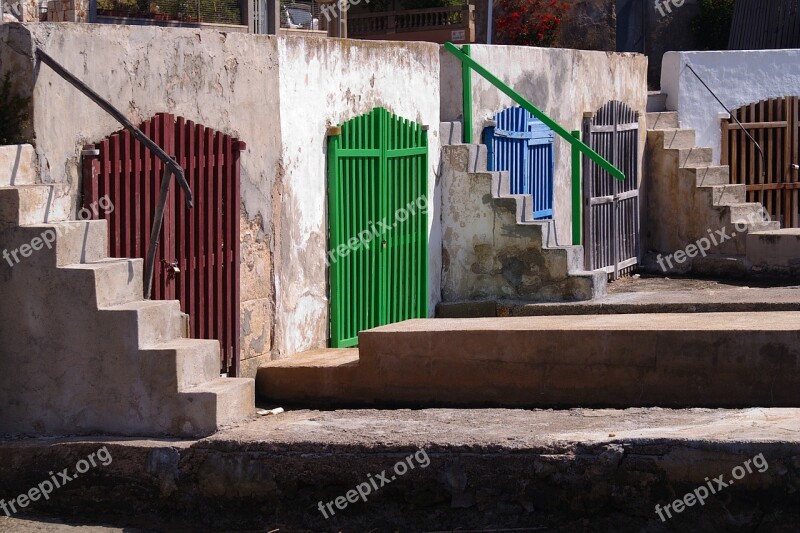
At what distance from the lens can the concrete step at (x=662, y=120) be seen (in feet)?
53.2

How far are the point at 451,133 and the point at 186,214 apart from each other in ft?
13.3

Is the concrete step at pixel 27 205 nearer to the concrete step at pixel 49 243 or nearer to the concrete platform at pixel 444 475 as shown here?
the concrete step at pixel 49 243

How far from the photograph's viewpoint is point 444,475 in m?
6.35

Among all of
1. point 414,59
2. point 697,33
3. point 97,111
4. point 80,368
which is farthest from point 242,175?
point 697,33

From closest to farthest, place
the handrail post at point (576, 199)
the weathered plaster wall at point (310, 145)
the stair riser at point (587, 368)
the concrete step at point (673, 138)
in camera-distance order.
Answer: the stair riser at point (587, 368), the weathered plaster wall at point (310, 145), the handrail post at point (576, 199), the concrete step at point (673, 138)

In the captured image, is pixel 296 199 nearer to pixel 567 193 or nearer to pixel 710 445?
pixel 710 445

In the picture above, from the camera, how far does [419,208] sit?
10859 mm

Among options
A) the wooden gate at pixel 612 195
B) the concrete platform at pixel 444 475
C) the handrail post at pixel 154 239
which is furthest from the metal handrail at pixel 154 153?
→ the wooden gate at pixel 612 195

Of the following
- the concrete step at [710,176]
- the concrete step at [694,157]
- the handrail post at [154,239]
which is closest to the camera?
the handrail post at [154,239]

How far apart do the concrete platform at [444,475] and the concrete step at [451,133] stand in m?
4.76

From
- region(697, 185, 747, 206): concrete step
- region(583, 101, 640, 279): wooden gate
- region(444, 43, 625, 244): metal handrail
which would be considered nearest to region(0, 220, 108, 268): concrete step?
region(444, 43, 625, 244): metal handrail

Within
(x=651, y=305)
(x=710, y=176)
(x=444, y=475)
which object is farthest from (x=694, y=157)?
(x=444, y=475)

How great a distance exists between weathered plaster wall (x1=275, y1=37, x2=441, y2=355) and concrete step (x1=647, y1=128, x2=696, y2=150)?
654cm

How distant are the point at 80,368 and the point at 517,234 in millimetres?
5290
